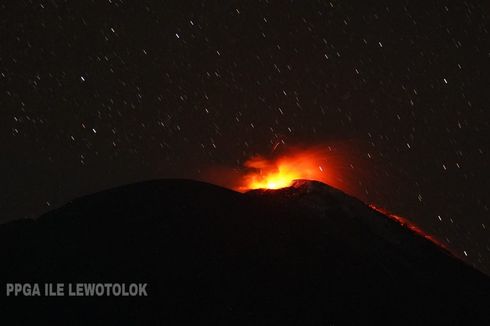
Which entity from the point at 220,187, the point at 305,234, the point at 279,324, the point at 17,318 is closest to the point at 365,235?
the point at 305,234

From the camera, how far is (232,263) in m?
54.2

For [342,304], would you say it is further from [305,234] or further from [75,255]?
[75,255]

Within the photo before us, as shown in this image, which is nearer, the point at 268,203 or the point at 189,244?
the point at 189,244

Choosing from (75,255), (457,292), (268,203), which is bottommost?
(457,292)

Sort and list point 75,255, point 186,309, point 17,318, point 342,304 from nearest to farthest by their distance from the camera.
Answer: point 17,318, point 186,309, point 75,255, point 342,304

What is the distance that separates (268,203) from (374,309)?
2450 cm

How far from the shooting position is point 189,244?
5572 cm

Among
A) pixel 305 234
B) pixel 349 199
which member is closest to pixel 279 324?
pixel 305 234

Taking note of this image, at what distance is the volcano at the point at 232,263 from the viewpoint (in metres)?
41.9

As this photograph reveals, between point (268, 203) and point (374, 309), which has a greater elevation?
point (268, 203)

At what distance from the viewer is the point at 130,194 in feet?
219

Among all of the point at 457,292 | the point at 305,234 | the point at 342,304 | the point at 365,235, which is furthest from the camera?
the point at 365,235

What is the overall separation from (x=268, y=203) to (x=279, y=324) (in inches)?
1167

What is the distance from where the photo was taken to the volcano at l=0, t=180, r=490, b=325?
138 feet
